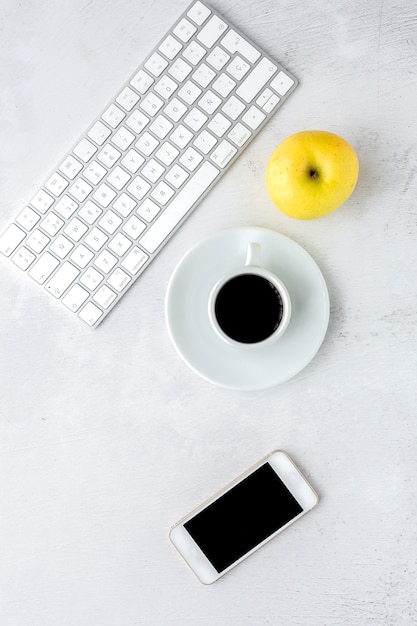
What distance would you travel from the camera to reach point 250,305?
2.27 feet

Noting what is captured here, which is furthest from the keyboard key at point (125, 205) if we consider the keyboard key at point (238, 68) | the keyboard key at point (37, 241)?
the keyboard key at point (238, 68)

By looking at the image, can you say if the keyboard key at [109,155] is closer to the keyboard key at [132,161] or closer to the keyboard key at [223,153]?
the keyboard key at [132,161]

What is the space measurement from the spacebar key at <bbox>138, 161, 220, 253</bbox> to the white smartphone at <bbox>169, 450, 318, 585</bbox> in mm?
319

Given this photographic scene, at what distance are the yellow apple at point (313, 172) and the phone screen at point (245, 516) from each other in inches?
13.5

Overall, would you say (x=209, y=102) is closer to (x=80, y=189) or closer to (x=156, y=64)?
(x=156, y=64)

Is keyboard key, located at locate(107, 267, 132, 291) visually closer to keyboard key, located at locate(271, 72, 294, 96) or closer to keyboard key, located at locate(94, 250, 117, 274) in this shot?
keyboard key, located at locate(94, 250, 117, 274)

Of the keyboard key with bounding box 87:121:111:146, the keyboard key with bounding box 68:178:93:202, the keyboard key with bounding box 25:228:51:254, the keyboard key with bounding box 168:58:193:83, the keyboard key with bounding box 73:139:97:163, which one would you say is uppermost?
the keyboard key with bounding box 168:58:193:83

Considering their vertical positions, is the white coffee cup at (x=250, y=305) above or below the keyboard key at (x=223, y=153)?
below

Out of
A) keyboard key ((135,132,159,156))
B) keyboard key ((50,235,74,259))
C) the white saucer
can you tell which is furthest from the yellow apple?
keyboard key ((50,235,74,259))

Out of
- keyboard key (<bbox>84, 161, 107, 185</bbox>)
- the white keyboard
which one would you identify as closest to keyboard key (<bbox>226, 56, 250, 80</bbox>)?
the white keyboard

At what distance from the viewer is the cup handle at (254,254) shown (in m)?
0.67

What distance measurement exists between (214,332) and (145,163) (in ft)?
0.77

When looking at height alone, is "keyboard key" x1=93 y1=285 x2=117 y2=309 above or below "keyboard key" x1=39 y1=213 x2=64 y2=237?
below

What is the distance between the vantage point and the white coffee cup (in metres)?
0.67
